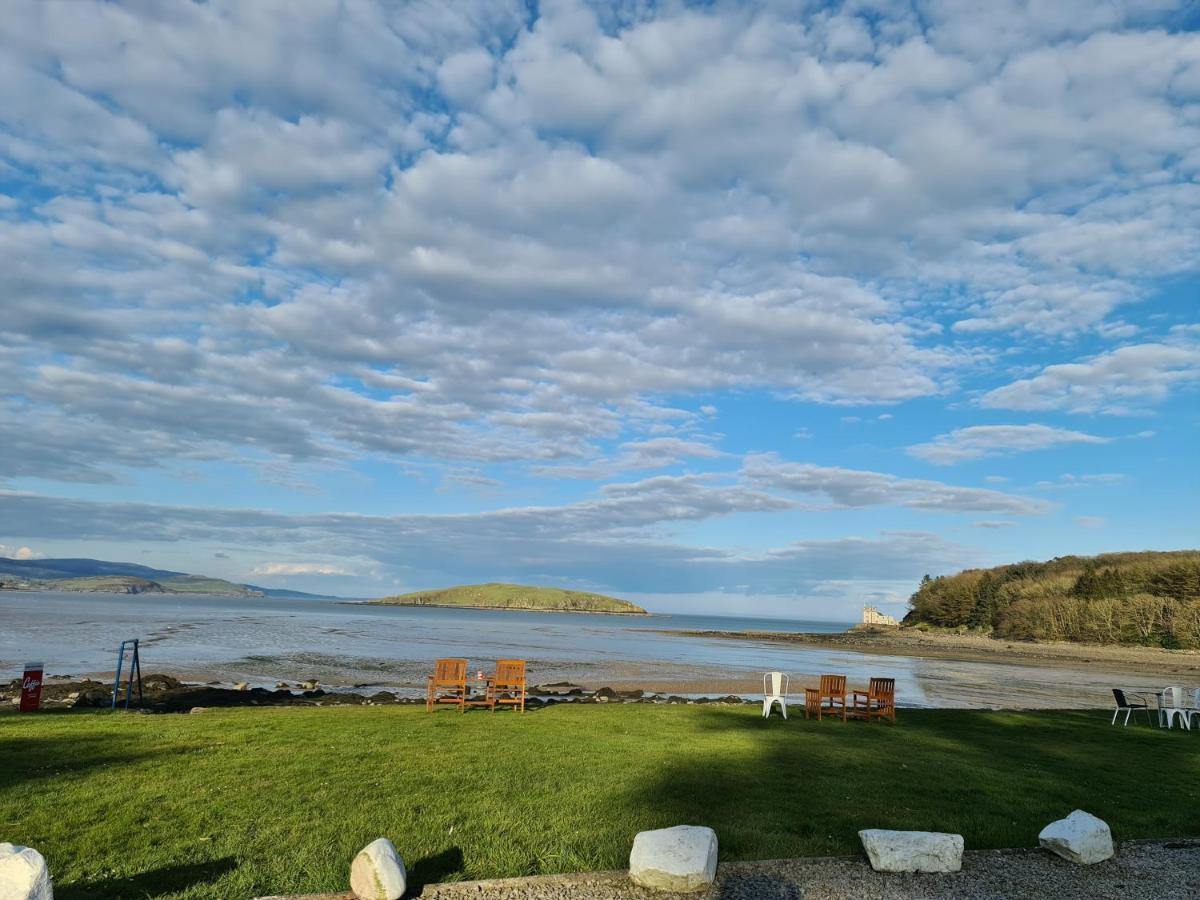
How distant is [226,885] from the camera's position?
16.8 ft

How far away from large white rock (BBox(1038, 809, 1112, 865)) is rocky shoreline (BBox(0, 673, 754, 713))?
1209cm

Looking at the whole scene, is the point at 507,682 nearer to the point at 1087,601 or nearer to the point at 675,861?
the point at 675,861

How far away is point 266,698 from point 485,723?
1074cm

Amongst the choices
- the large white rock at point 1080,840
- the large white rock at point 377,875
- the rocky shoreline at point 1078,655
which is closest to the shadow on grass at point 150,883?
Result: the large white rock at point 377,875

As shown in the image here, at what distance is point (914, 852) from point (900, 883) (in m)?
0.33

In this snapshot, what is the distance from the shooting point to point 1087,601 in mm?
99625

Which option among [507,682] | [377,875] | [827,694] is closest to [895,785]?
[377,875]

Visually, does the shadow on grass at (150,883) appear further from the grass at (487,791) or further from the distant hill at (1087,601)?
the distant hill at (1087,601)

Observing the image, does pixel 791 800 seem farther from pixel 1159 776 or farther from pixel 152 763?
pixel 152 763

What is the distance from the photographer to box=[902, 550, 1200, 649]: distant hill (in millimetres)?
86750

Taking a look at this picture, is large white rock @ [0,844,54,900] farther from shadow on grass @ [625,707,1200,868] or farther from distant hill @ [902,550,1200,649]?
distant hill @ [902,550,1200,649]

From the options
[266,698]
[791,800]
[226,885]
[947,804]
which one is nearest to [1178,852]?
[947,804]

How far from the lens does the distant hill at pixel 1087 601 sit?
3415 inches

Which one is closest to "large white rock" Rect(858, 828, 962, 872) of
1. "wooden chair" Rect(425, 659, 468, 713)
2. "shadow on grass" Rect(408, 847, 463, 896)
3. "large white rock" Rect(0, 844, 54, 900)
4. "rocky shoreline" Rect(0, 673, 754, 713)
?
"shadow on grass" Rect(408, 847, 463, 896)
